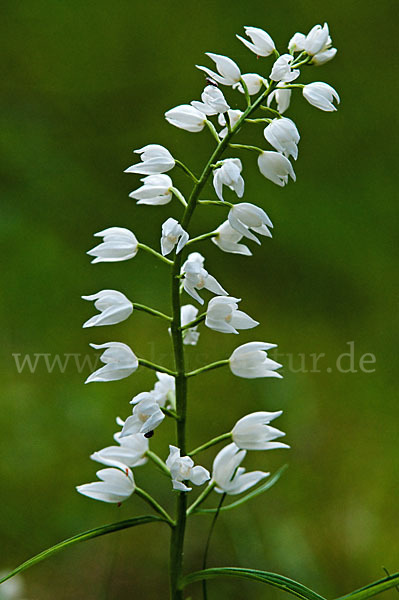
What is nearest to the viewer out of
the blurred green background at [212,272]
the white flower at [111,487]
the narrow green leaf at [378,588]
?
the narrow green leaf at [378,588]

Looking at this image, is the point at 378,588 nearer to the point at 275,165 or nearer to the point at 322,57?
the point at 275,165

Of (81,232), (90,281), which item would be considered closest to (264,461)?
(90,281)

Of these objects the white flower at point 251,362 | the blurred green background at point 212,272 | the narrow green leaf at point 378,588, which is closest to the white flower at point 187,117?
the white flower at point 251,362

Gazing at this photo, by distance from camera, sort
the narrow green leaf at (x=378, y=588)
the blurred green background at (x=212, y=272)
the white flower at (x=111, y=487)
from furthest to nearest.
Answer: the blurred green background at (x=212, y=272)
the white flower at (x=111, y=487)
the narrow green leaf at (x=378, y=588)

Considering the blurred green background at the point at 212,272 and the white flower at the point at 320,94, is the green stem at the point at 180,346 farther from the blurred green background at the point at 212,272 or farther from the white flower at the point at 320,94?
the blurred green background at the point at 212,272

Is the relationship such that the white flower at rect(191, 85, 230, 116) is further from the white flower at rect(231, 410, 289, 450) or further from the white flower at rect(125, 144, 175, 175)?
the white flower at rect(231, 410, 289, 450)

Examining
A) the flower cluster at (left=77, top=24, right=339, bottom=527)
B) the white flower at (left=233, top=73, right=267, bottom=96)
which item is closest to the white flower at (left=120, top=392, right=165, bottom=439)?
the flower cluster at (left=77, top=24, right=339, bottom=527)
